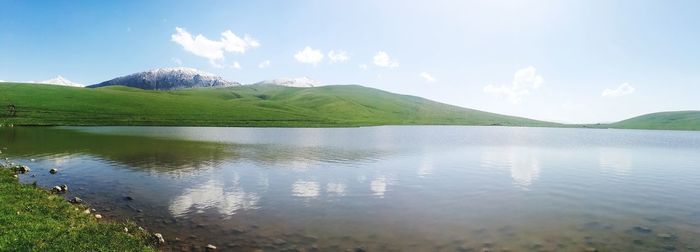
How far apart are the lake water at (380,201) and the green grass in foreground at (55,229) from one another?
2239 millimetres

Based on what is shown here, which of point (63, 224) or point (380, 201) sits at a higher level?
point (63, 224)

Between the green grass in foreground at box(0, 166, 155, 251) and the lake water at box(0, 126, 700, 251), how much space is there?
7.35 ft

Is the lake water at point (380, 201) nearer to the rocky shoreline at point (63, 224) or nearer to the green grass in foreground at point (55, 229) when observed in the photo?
the rocky shoreline at point (63, 224)

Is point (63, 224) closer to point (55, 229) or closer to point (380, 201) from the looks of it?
point (55, 229)

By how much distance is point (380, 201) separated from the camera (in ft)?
101

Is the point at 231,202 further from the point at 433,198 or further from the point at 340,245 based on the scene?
the point at 433,198

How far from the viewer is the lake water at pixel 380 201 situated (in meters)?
21.5

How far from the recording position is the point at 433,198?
32219 mm

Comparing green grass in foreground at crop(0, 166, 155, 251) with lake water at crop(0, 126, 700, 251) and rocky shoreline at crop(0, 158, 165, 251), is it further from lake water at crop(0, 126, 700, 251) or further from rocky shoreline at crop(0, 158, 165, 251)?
lake water at crop(0, 126, 700, 251)

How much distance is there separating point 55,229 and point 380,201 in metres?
20.1

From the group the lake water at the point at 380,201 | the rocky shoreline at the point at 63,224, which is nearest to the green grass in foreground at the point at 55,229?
the rocky shoreline at the point at 63,224

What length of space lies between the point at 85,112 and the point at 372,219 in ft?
504

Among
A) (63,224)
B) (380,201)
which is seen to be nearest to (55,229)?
(63,224)

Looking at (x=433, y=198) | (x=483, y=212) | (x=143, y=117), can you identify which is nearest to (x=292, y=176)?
(x=433, y=198)
